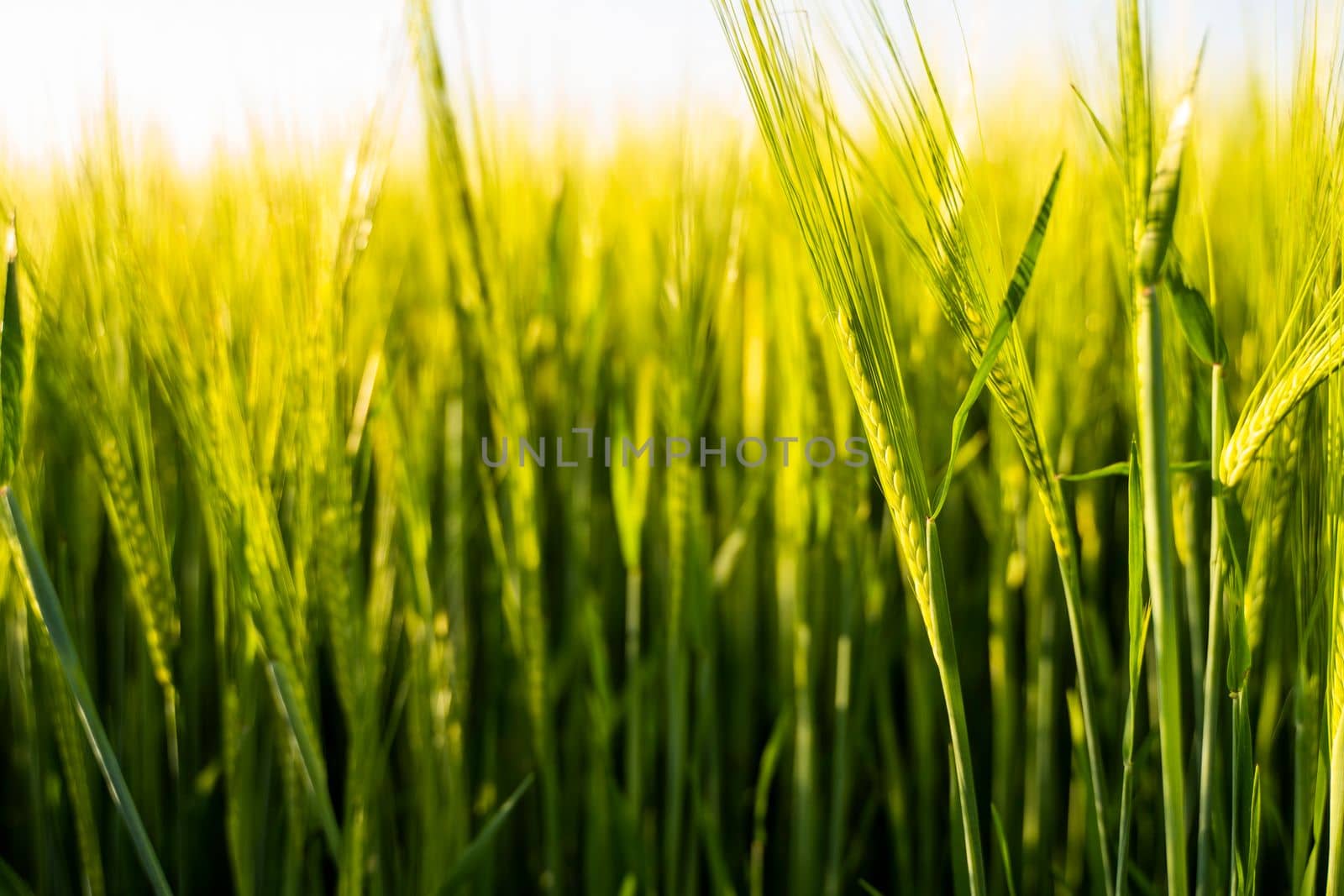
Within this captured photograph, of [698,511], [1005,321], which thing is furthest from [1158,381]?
[698,511]

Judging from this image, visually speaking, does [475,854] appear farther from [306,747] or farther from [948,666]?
[948,666]

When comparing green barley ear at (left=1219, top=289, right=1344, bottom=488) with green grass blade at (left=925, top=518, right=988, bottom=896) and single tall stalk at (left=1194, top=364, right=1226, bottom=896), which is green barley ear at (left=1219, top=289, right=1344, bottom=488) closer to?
single tall stalk at (left=1194, top=364, right=1226, bottom=896)

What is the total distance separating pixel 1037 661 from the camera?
2.16 ft

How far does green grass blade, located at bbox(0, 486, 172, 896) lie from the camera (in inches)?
14.3

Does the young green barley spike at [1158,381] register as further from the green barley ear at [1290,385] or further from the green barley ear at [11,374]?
the green barley ear at [11,374]

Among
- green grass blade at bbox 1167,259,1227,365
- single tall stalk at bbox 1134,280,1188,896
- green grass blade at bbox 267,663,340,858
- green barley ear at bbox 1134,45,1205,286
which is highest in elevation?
green barley ear at bbox 1134,45,1205,286

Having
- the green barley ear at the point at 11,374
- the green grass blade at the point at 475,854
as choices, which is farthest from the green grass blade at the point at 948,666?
the green barley ear at the point at 11,374

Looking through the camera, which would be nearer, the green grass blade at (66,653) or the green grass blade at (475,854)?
the green grass blade at (66,653)

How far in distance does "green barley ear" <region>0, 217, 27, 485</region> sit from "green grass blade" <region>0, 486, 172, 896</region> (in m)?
0.02

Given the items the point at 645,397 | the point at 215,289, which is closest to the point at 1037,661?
the point at 645,397

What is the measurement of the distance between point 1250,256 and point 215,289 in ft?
2.27

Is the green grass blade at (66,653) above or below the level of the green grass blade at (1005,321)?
below

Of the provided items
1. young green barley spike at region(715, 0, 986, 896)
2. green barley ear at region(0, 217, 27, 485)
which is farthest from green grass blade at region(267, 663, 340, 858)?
young green barley spike at region(715, 0, 986, 896)

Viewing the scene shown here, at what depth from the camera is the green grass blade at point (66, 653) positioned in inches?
14.3
